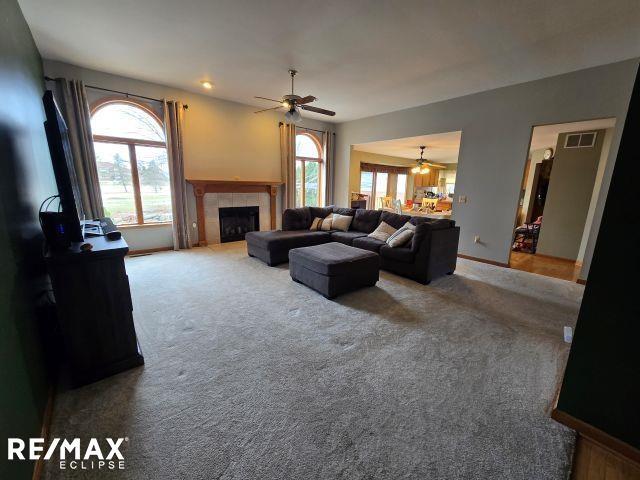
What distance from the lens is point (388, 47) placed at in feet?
10.5

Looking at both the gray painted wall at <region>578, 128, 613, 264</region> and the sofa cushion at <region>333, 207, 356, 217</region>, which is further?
the sofa cushion at <region>333, 207, 356, 217</region>

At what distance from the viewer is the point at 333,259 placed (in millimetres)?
3105

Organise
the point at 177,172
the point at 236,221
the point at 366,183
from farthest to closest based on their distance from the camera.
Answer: the point at 366,183, the point at 236,221, the point at 177,172

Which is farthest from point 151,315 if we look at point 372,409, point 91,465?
point 372,409

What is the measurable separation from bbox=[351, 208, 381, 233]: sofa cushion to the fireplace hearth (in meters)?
2.52

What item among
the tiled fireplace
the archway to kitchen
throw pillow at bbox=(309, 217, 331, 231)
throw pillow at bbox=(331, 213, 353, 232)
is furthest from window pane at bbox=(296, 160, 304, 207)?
throw pillow at bbox=(331, 213, 353, 232)

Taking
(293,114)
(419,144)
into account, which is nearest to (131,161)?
(293,114)

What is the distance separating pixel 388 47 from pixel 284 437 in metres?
3.98

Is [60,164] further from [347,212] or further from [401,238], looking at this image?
[347,212]

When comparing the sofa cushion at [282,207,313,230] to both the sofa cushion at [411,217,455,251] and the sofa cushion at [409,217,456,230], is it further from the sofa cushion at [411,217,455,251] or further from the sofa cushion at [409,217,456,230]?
the sofa cushion at [411,217,455,251]

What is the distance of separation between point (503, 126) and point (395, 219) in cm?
234

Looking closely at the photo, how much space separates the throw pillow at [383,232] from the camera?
4.32 meters

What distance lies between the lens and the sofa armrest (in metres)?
5.16

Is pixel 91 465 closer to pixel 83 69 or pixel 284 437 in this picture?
pixel 284 437
